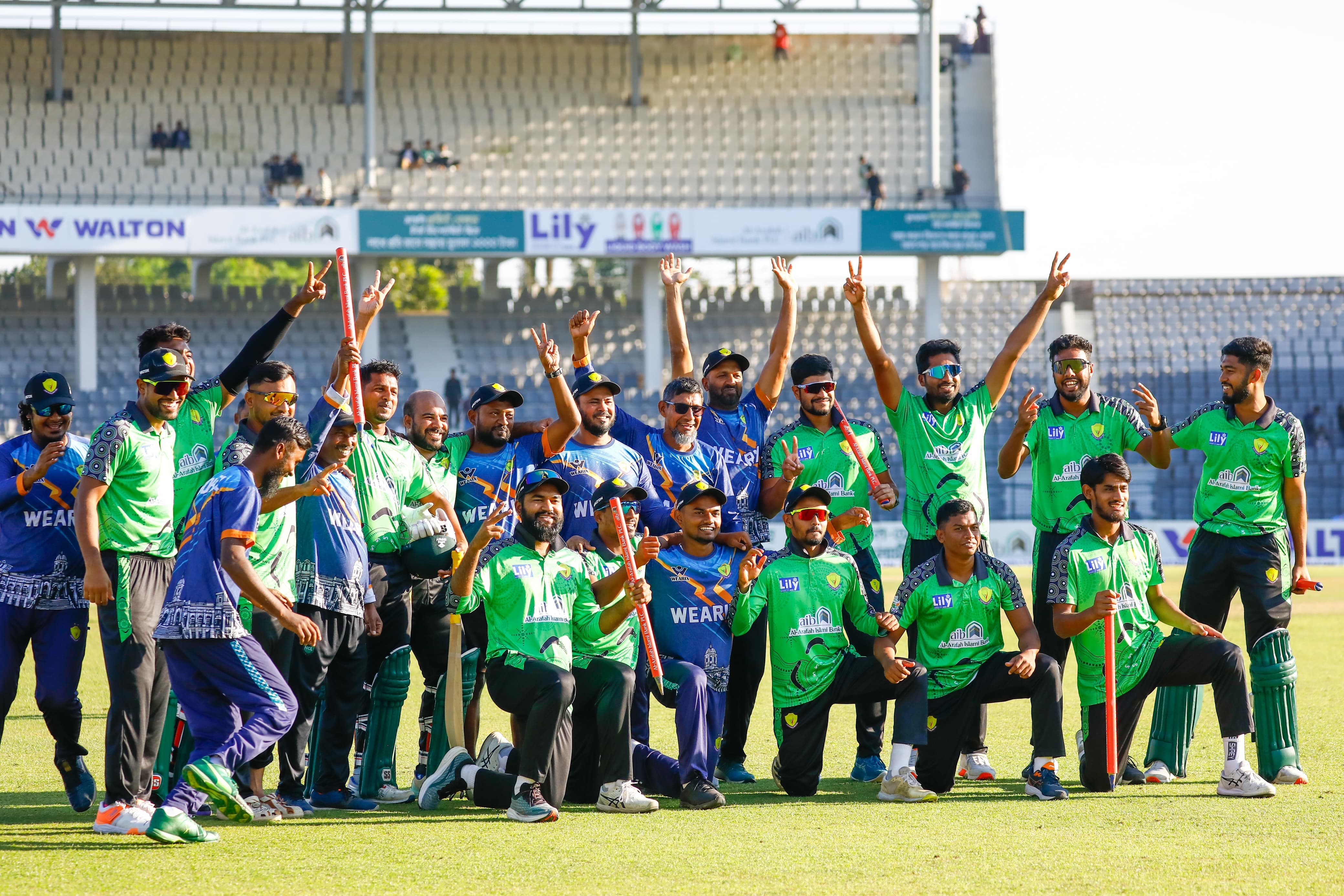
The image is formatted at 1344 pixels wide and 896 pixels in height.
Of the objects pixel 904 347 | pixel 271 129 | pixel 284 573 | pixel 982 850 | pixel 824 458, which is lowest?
pixel 982 850

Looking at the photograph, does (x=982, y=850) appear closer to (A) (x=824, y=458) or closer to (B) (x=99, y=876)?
(A) (x=824, y=458)

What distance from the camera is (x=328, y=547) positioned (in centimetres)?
754

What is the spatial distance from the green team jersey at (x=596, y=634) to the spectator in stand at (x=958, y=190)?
2761 cm

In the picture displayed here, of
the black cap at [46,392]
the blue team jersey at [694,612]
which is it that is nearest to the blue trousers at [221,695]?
the black cap at [46,392]

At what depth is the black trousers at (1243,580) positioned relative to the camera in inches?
336

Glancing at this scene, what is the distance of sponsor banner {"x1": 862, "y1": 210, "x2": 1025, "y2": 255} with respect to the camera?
3297 centimetres

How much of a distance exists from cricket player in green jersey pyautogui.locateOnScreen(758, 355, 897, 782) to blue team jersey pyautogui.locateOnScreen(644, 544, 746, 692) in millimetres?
726

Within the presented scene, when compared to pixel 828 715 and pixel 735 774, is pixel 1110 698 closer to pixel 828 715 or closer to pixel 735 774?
pixel 828 715

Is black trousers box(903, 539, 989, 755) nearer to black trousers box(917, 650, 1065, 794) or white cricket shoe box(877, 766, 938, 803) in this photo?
black trousers box(917, 650, 1065, 794)

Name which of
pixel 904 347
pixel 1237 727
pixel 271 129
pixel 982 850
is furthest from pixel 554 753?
pixel 271 129

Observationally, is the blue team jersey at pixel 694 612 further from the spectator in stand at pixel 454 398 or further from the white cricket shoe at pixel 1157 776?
the spectator in stand at pixel 454 398

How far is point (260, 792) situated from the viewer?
7.41 meters

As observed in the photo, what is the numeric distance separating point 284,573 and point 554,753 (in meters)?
1.59

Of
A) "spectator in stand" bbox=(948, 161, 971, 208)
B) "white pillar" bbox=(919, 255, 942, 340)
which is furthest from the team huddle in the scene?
"spectator in stand" bbox=(948, 161, 971, 208)
